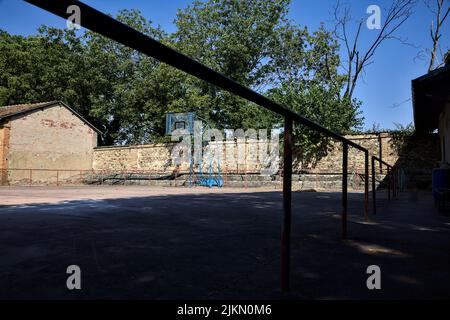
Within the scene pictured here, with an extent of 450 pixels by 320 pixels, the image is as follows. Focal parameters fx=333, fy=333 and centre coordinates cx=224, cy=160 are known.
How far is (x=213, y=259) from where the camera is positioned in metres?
2.68

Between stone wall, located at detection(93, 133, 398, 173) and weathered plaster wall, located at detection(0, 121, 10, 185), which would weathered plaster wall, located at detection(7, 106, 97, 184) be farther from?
stone wall, located at detection(93, 133, 398, 173)

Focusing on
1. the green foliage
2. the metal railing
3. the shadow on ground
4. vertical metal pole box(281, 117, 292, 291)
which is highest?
the green foliage

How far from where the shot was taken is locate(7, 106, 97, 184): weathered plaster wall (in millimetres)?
20312

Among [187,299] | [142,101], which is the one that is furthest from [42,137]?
[187,299]

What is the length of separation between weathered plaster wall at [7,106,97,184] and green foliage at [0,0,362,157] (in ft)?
14.5

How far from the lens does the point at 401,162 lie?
16.2 meters

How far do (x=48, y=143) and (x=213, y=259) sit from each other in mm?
22549

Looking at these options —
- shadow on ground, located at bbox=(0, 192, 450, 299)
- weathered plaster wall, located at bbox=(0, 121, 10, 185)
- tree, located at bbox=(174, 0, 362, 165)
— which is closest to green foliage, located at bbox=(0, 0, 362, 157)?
tree, located at bbox=(174, 0, 362, 165)

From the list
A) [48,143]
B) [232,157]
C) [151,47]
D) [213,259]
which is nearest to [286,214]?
[213,259]

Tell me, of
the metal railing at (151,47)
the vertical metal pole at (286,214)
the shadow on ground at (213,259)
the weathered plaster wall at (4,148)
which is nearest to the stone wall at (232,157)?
the weathered plaster wall at (4,148)

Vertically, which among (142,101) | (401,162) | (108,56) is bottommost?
(401,162)

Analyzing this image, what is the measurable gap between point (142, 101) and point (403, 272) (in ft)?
85.7

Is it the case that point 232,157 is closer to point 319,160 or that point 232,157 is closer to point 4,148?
point 319,160
